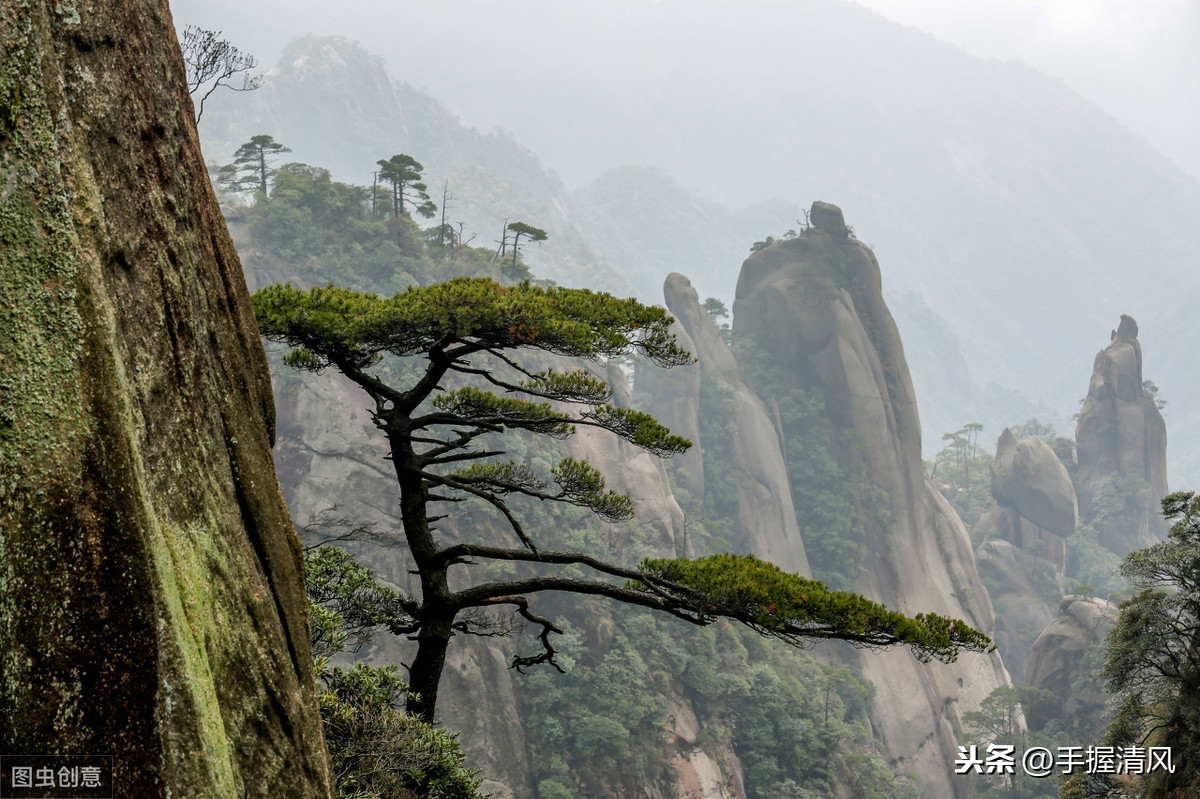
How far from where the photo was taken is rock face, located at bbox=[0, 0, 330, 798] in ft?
7.58

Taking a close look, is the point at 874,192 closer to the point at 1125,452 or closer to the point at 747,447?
the point at 1125,452

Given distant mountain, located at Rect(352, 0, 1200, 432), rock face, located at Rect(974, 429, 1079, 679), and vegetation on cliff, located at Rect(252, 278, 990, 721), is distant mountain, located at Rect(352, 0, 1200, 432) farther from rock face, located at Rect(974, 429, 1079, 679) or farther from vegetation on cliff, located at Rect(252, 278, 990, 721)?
vegetation on cliff, located at Rect(252, 278, 990, 721)

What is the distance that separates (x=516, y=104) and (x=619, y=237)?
207 ft

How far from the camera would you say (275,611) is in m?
3.54

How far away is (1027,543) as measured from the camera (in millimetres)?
41750

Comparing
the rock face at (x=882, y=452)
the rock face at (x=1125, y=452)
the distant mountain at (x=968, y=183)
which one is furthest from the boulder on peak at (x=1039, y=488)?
the distant mountain at (x=968, y=183)

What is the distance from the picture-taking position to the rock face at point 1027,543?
3916 centimetres

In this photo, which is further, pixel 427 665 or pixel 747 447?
pixel 747 447

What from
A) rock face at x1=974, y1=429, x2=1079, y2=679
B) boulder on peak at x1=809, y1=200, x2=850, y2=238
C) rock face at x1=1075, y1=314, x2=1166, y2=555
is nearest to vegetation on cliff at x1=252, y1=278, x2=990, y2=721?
boulder on peak at x1=809, y1=200, x2=850, y2=238

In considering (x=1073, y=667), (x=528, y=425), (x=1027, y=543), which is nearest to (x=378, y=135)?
(x=1027, y=543)

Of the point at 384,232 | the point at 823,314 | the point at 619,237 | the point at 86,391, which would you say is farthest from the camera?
the point at 619,237

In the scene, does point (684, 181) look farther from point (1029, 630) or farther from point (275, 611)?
point (275, 611)

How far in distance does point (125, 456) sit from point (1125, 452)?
5415 centimetres

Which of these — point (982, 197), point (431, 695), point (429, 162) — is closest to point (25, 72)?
point (431, 695)
